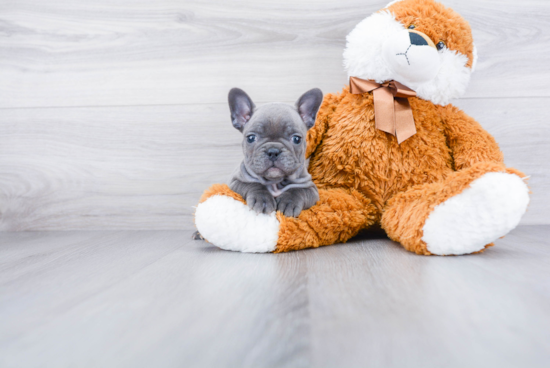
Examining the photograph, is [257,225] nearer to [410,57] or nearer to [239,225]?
[239,225]

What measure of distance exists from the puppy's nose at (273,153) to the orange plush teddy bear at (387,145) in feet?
0.41

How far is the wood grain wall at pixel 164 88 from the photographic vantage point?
117 cm

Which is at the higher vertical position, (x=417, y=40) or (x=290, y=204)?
(x=417, y=40)

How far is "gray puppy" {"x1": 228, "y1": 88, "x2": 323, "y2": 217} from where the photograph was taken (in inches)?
32.8

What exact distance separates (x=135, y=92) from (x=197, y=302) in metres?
0.89

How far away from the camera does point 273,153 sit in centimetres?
83

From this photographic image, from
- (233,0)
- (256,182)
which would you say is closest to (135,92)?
(233,0)

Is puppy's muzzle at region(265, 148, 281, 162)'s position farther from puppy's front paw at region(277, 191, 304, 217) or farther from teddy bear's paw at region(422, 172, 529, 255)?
teddy bear's paw at region(422, 172, 529, 255)

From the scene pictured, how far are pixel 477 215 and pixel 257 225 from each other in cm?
45

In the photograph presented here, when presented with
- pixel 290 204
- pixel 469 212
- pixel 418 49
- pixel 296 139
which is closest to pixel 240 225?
pixel 290 204

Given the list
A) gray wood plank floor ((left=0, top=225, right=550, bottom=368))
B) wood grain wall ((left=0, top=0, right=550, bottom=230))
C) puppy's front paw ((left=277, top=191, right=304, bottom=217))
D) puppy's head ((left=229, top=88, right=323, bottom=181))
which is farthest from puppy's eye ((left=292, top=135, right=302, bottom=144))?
wood grain wall ((left=0, top=0, right=550, bottom=230))

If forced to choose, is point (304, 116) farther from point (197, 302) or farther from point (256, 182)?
point (197, 302)

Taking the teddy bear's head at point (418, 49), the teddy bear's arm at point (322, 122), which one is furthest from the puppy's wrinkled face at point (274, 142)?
the teddy bear's head at point (418, 49)

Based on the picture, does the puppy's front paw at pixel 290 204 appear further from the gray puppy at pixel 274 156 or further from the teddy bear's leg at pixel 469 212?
the teddy bear's leg at pixel 469 212
